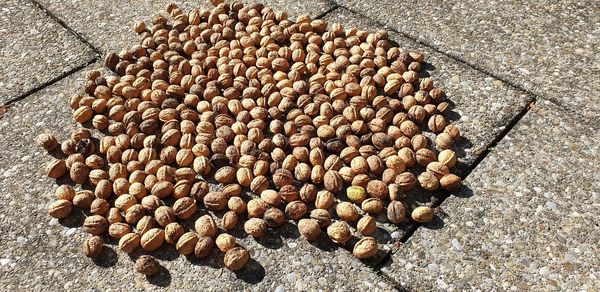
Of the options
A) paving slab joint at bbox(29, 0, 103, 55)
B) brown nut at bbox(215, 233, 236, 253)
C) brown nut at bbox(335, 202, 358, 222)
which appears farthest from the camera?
paving slab joint at bbox(29, 0, 103, 55)

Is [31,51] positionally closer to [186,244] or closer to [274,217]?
[186,244]

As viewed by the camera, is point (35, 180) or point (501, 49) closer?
point (35, 180)

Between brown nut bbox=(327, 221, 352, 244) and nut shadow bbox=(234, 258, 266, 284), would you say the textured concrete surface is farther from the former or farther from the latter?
nut shadow bbox=(234, 258, 266, 284)

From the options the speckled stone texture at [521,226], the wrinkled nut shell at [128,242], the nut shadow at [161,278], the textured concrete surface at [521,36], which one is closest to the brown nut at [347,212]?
the speckled stone texture at [521,226]

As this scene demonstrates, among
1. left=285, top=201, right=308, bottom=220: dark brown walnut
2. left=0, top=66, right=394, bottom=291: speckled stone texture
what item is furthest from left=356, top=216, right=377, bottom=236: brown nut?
left=285, top=201, right=308, bottom=220: dark brown walnut

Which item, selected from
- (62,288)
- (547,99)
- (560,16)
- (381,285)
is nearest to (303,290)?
(381,285)

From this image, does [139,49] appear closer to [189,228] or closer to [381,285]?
[189,228]

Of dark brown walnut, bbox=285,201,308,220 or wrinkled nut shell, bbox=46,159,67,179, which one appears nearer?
dark brown walnut, bbox=285,201,308,220
